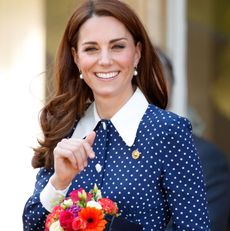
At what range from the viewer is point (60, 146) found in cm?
330

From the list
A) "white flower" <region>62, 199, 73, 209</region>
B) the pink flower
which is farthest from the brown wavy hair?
the pink flower

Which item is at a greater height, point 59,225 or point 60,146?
point 60,146

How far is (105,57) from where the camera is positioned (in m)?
3.47

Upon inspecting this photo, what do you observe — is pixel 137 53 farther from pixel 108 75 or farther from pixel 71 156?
pixel 71 156

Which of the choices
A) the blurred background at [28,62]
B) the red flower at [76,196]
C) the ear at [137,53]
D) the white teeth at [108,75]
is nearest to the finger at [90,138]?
the red flower at [76,196]

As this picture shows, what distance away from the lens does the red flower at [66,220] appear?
3234 mm

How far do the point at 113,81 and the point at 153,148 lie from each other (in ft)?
0.94

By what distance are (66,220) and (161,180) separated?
37 cm

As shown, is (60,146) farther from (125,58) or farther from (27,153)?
(27,153)

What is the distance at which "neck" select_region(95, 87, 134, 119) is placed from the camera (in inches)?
141

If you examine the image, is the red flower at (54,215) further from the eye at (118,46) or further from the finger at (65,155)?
the eye at (118,46)

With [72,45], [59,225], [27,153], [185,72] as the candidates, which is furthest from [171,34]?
[59,225]

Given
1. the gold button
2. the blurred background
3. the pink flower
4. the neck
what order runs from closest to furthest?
the pink flower, the gold button, the neck, the blurred background

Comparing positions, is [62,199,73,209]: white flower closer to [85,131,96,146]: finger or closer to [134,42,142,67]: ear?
[85,131,96,146]: finger
